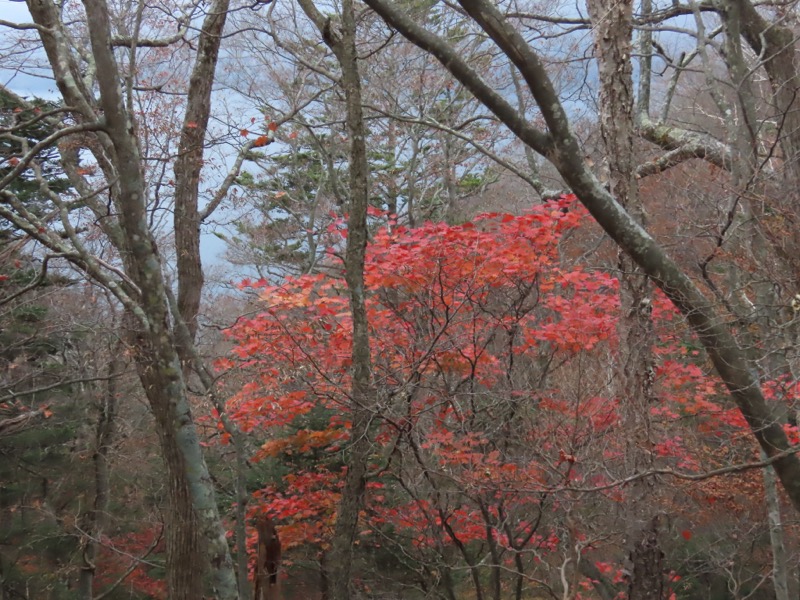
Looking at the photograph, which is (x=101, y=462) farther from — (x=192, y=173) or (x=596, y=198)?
(x=596, y=198)

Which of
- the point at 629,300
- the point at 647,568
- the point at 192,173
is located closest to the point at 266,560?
the point at 647,568

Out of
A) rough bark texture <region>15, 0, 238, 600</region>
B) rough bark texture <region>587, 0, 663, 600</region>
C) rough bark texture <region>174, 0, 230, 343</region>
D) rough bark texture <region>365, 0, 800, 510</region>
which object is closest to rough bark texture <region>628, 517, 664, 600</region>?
rough bark texture <region>587, 0, 663, 600</region>

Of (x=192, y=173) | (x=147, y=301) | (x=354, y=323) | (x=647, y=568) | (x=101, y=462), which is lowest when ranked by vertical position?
(x=647, y=568)

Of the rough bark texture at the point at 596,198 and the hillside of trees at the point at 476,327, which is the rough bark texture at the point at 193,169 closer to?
the hillside of trees at the point at 476,327

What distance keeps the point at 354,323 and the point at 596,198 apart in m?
2.32

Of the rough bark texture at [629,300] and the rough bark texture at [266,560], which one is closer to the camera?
the rough bark texture at [629,300]

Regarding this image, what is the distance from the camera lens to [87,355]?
Result: 35.5 feet

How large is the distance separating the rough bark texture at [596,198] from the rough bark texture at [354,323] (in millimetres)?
1843

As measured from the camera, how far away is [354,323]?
4887 millimetres

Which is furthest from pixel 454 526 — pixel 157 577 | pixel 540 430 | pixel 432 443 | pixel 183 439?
pixel 157 577

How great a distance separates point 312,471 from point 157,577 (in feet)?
14.7

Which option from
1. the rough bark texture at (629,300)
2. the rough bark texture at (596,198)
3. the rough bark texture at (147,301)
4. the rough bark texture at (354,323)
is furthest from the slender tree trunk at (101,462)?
the rough bark texture at (596,198)

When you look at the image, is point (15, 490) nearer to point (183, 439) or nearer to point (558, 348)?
point (183, 439)

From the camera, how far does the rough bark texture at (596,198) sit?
2.96 metres
